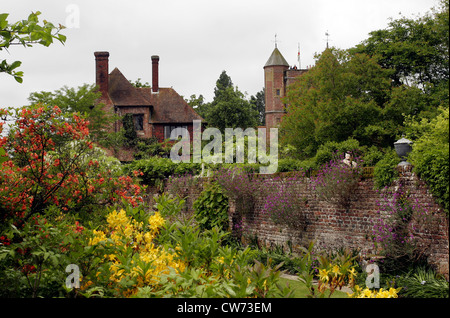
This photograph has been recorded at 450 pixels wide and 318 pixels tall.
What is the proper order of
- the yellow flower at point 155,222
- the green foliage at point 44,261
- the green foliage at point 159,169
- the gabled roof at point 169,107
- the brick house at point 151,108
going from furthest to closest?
1. the gabled roof at point 169,107
2. the brick house at point 151,108
3. the green foliage at point 159,169
4. the yellow flower at point 155,222
5. the green foliage at point 44,261

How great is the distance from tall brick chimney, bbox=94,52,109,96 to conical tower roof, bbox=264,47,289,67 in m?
17.0

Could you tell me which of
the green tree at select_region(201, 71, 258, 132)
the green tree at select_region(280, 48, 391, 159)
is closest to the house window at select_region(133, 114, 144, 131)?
the green tree at select_region(201, 71, 258, 132)

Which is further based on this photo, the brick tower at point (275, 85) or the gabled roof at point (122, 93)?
the brick tower at point (275, 85)

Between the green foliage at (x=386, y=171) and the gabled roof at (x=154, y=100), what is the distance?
2874 centimetres

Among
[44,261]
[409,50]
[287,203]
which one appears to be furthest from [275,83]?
[44,261]

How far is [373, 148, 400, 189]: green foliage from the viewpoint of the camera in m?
9.39

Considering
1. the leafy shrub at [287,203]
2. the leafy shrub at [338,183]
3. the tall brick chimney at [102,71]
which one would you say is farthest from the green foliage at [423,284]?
the tall brick chimney at [102,71]

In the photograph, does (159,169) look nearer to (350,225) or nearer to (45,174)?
A: (350,225)

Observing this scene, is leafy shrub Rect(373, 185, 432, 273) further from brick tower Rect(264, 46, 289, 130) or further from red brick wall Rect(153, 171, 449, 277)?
brick tower Rect(264, 46, 289, 130)

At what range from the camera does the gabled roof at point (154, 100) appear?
37.2m

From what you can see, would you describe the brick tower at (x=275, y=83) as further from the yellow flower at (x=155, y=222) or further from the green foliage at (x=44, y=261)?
the green foliage at (x=44, y=261)

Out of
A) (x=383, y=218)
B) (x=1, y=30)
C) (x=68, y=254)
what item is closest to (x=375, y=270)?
(x=383, y=218)

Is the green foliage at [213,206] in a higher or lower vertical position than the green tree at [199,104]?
lower

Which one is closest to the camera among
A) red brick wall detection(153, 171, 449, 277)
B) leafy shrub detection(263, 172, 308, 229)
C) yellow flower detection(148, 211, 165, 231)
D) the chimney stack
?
yellow flower detection(148, 211, 165, 231)
